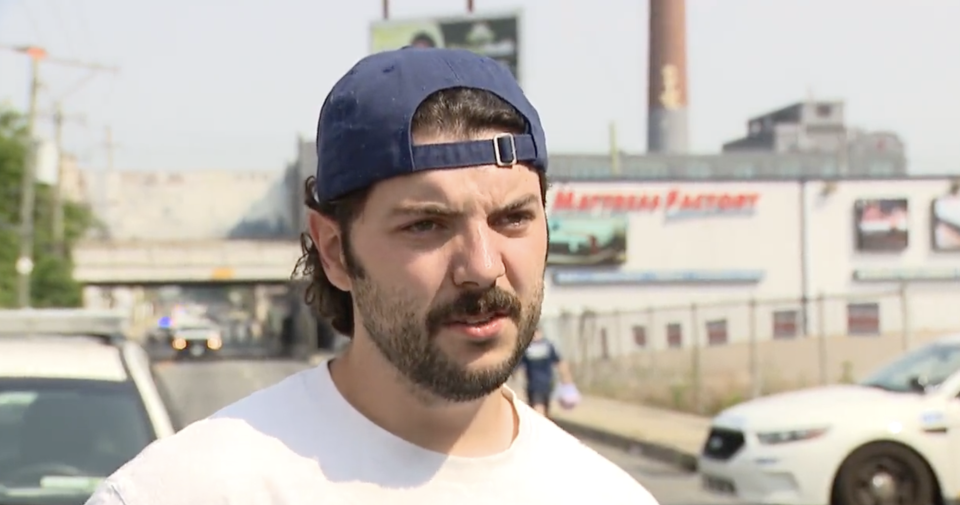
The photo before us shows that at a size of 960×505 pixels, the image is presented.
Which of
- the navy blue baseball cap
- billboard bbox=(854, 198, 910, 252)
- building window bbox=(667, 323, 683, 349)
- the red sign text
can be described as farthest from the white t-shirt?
billboard bbox=(854, 198, 910, 252)

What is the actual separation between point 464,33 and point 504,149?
169ft

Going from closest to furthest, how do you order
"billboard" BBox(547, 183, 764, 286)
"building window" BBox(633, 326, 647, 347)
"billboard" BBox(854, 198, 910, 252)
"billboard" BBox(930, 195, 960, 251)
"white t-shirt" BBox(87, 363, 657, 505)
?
"white t-shirt" BBox(87, 363, 657, 505)
"building window" BBox(633, 326, 647, 347)
"billboard" BBox(547, 183, 764, 286)
"billboard" BBox(854, 198, 910, 252)
"billboard" BBox(930, 195, 960, 251)

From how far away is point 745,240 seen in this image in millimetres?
51625

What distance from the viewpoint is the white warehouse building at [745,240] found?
50719mm

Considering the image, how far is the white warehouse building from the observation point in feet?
166

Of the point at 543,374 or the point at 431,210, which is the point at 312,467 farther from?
the point at 543,374

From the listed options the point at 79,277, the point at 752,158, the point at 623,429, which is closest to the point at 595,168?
the point at 752,158

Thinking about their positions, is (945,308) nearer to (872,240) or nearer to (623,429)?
(872,240)

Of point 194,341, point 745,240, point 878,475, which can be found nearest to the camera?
point 878,475

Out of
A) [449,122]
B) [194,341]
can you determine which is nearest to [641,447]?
[449,122]

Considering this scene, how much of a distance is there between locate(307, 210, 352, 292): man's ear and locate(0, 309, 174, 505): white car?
13.5ft

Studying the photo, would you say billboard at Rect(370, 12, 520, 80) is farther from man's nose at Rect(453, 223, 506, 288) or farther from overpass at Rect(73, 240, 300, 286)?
→ man's nose at Rect(453, 223, 506, 288)

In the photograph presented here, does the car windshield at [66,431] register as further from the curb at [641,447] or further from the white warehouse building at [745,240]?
the white warehouse building at [745,240]

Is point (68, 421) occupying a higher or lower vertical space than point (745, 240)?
higher
